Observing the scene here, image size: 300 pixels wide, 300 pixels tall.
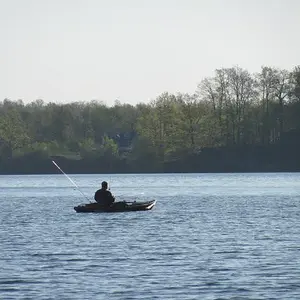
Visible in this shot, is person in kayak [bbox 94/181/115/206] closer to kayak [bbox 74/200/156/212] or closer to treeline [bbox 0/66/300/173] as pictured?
kayak [bbox 74/200/156/212]

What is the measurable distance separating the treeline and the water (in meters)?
81.4

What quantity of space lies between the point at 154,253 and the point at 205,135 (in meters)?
121

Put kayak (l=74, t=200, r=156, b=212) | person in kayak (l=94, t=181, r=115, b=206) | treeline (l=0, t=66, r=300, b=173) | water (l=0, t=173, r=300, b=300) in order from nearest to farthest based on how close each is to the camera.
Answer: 1. water (l=0, t=173, r=300, b=300)
2. person in kayak (l=94, t=181, r=115, b=206)
3. kayak (l=74, t=200, r=156, b=212)
4. treeline (l=0, t=66, r=300, b=173)

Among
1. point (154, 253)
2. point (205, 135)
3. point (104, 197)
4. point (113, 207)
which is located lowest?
point (154, 253)

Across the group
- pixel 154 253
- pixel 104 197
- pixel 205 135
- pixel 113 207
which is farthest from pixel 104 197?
pixel 205 135

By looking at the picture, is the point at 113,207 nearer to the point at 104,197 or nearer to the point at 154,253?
the point at 104,197

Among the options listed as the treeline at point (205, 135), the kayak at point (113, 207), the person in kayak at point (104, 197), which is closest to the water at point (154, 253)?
the kayak at point (113, 207)

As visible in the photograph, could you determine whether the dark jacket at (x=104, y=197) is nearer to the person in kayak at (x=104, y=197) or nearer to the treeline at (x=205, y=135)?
the person in kayak at (x=104, y=197)

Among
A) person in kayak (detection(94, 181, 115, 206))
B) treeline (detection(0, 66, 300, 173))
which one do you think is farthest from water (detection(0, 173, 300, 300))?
treeline (detection(0, 66, 300, 173))

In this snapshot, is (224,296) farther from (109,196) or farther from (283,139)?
(283,139)

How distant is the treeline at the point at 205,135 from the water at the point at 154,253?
81.4 meters

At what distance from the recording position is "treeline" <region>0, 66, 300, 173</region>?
525 ft

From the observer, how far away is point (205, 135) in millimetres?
165250

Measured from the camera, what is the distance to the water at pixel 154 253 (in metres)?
34.9
